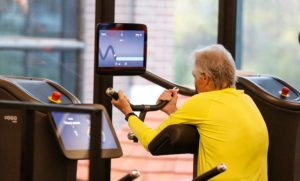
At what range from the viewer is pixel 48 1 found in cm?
446

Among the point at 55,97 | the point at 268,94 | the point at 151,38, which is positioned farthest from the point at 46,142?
the point at 151,38

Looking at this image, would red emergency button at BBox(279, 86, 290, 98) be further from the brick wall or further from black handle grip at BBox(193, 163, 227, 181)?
black handle grip at BBox(193, 163, 227, 181)

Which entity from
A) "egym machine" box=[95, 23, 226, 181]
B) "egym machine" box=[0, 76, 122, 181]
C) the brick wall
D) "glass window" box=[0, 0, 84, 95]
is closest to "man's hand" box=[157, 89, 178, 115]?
"egym machine" box=[95, 23, 226, 181]

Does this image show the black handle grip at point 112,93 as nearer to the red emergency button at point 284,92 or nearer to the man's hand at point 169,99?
the man's hand at point 169,99

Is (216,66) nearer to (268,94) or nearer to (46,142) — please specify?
(268,94)

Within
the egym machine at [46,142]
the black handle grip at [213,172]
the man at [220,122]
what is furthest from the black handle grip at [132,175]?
the man at [220,122]

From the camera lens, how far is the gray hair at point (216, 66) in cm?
317

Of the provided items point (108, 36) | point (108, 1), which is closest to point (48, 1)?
point (108, 1)

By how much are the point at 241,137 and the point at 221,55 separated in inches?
15.9

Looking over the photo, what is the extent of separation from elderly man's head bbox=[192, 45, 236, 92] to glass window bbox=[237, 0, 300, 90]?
59.0 inches

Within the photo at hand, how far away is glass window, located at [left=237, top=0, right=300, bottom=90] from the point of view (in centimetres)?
470

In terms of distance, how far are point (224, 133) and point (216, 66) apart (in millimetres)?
323

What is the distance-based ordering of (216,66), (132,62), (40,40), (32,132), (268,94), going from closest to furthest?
1. (32,132)
2. (216,66)
3. (132,62)
4. (268,94)
5. (40,40)

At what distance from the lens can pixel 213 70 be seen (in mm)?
3172
